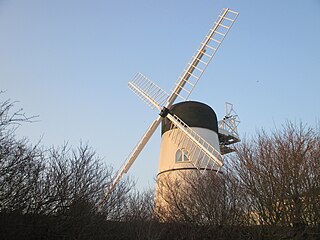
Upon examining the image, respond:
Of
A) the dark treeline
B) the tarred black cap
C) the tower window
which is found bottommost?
the dark treeline

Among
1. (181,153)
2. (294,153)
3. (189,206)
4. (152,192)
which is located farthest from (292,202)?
(181,153)

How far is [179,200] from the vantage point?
1278 cm

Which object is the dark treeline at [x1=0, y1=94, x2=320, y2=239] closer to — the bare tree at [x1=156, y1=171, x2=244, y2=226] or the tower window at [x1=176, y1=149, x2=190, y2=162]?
the bare tree at [x1=156, y1=171, x2=244, y2=226]

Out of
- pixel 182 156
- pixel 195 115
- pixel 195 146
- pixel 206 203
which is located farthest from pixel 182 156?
pixel 206 203

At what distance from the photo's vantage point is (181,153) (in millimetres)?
17453

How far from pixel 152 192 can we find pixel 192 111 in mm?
5378

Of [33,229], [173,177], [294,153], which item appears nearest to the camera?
[33,229]

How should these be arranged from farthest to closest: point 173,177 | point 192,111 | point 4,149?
point 192,111
point 173,177
point 4,149

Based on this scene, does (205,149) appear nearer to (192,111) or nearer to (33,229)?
(192,111)

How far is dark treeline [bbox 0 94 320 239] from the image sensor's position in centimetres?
732

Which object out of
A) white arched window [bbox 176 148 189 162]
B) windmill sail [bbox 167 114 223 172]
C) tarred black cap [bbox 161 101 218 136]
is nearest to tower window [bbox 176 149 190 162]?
white arched window [bbox 176 148 189 162]

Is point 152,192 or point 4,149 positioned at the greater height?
point 152,192

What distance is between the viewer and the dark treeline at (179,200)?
7.32 meters

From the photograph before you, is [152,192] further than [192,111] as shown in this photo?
No
